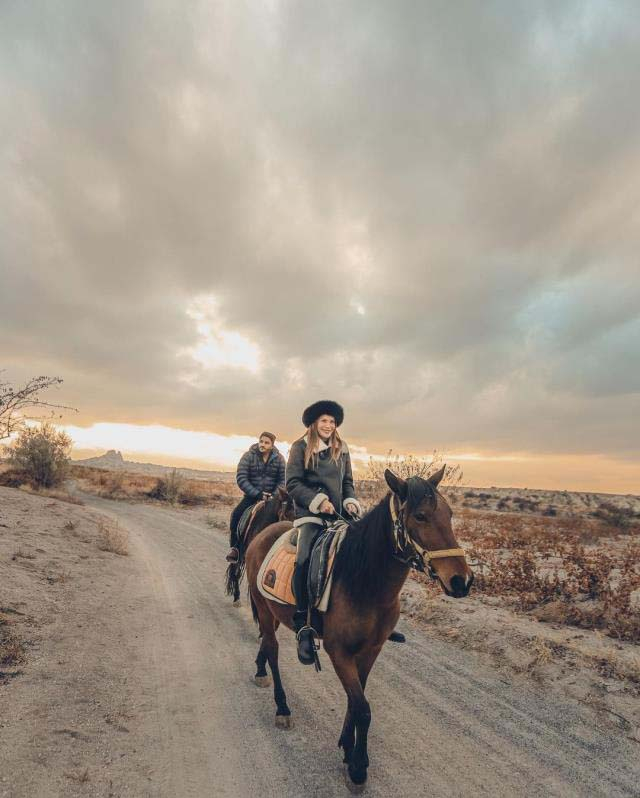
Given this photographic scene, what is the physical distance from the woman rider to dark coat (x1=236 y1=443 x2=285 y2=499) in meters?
4.38

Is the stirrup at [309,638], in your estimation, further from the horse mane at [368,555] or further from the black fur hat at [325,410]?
the black fur hat at [325,410]

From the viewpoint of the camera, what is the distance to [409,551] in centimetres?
342

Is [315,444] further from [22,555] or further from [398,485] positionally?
[22,555]

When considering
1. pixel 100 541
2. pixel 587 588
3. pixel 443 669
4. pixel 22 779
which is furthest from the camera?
pixel 100 541

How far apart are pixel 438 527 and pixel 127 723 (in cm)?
371

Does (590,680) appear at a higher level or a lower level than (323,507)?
lower

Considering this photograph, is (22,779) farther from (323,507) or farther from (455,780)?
(455,780)

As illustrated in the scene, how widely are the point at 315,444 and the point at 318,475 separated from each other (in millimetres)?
367

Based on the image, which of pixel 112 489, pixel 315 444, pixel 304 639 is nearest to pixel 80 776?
pixel 304 639

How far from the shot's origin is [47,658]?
5203mm

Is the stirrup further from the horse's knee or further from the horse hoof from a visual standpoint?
the horse hoof

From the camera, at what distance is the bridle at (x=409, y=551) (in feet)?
10.5

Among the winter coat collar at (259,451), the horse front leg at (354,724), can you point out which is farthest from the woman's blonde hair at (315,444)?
the winter coat collar at (259,451)

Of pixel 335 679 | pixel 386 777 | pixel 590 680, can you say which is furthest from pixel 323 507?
pixel 590 680
